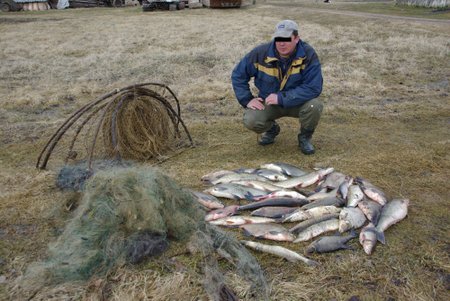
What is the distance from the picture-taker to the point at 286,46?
4.37m

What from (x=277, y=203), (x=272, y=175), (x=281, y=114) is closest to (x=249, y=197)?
(x=277, y=203)

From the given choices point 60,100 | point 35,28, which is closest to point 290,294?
point 60,100

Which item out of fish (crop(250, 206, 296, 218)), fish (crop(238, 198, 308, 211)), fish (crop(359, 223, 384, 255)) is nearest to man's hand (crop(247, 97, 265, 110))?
fish (crop(238, 198, 308, 211))

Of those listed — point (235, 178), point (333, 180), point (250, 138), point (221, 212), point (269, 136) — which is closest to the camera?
point (221, 212)

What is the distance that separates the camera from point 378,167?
4453 mm

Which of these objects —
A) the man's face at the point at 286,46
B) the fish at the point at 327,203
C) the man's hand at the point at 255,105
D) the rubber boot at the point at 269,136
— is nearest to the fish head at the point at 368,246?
the fish at the point at 327,203

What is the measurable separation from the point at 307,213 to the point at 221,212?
0.74 meters

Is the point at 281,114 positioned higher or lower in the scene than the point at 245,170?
higher

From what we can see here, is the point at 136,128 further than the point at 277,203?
Yes

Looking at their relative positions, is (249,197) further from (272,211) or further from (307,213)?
(307,213)

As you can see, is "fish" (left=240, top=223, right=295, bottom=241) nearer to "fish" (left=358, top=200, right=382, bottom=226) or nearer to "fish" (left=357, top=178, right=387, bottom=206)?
"fish" (left=358, top=200, right=382, bottom=226)

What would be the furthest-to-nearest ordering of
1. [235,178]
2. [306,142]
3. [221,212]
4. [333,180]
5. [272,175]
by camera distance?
[306,142] → [272,175] → [235,178] → [333,180] → [221,212]

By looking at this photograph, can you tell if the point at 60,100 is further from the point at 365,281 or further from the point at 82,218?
the point at 365,281

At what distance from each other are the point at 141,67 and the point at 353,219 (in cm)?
744
